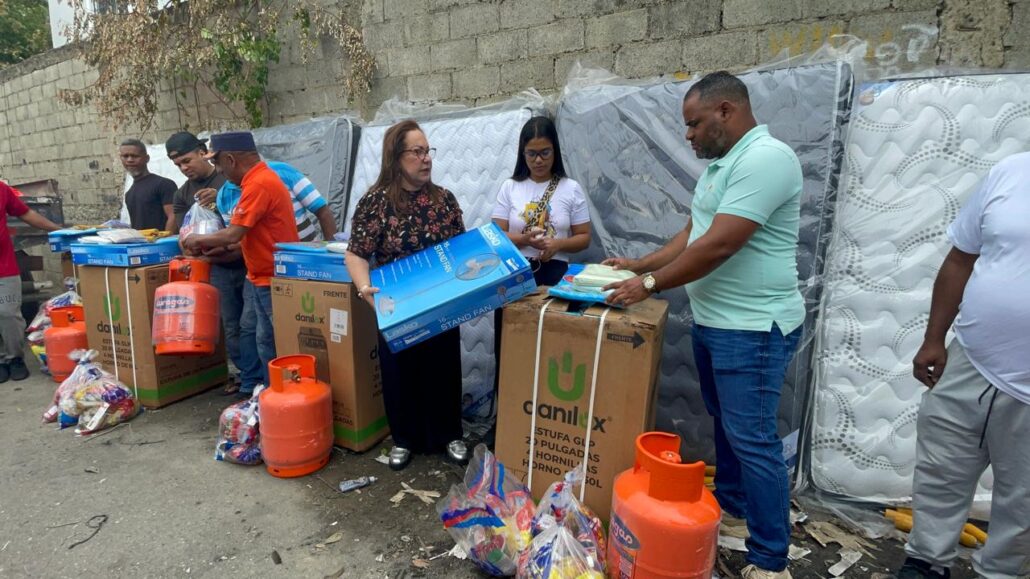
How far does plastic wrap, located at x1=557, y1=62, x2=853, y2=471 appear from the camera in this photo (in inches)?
93.7

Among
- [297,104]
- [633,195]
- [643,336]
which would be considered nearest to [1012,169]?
[643,336]

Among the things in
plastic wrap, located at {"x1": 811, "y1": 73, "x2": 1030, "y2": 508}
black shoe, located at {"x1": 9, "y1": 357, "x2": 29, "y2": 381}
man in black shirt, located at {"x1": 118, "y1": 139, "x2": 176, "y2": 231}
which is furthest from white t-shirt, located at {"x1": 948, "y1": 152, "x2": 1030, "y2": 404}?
black shoe, located at {"x1": 9, "y1": 357, "x2": 29, "y2": 381}

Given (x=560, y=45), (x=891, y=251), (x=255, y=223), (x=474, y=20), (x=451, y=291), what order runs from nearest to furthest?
(x=451, y=291) → (x=891, y=251) → (x=255, y=223) → (x=560, y=45) → (x=474, y=20)

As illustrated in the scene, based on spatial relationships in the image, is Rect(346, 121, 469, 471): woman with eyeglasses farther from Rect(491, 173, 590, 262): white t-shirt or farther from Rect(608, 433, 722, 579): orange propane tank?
Rect(608, 433, 722, 579): orange propane tank

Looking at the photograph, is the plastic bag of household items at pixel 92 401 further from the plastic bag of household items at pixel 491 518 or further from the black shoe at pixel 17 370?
the plastic bag of household items at pixel 491 518

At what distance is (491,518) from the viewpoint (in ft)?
6.31

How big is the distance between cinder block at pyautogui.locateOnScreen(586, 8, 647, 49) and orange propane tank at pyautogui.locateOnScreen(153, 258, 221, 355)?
3027mm

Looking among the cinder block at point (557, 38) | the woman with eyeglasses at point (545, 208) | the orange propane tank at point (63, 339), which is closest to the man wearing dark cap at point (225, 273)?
the orange propane tank at point (63, 339)

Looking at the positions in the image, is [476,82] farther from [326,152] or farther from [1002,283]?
[1002,283]

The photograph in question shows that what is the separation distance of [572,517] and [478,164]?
7.65 ft

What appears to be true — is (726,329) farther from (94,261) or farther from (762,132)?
(94,261)

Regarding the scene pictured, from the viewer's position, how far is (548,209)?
2.70 meters

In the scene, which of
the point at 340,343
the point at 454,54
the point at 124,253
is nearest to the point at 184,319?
the point at 124,253

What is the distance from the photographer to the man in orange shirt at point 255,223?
117 inches
